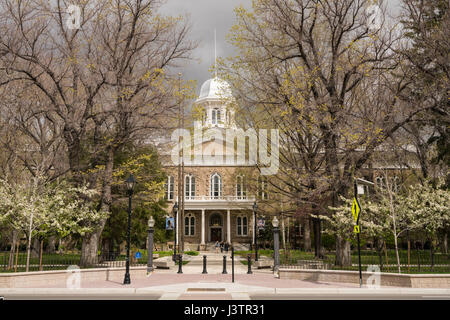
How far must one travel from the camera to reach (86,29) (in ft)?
61.9

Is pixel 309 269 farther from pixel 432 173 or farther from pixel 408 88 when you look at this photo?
pixel 432 173

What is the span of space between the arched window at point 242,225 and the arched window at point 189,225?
5.66 m

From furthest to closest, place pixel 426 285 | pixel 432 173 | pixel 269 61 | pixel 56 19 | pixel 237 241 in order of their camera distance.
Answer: pixel 237 241
pixel 432 173
pixel 269 61
pixel 56 19
pixel 426 285

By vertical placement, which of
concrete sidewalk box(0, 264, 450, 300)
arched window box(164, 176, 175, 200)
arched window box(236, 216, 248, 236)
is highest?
arched window box(164, 176, 175, 200)

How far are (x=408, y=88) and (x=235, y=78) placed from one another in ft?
29.7

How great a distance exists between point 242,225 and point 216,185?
603cm

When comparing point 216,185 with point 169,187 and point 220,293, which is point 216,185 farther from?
point 220,293

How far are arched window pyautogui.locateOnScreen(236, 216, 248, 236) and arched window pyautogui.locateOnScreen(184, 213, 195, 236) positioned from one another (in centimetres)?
566

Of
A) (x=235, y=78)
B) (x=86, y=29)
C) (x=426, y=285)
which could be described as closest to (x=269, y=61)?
(x=235, y=78)

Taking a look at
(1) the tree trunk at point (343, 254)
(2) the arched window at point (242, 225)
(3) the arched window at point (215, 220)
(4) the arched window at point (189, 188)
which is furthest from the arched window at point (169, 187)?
(1) the tree trunk at point (343, 254)

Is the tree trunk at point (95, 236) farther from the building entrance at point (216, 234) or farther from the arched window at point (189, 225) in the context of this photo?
the building entrance at point (216, 234)

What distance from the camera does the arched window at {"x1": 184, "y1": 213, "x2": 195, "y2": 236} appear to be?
46.2 m

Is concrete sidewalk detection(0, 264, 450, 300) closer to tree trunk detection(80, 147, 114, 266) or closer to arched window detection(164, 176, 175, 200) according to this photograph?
tree trunk detection(80, 147, 114, 266)

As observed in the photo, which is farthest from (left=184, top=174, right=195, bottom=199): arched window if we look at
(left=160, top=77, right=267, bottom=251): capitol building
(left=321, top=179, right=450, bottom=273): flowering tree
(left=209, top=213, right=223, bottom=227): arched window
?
(left=321, top=179, right=450, bottom=273): flowering tree
